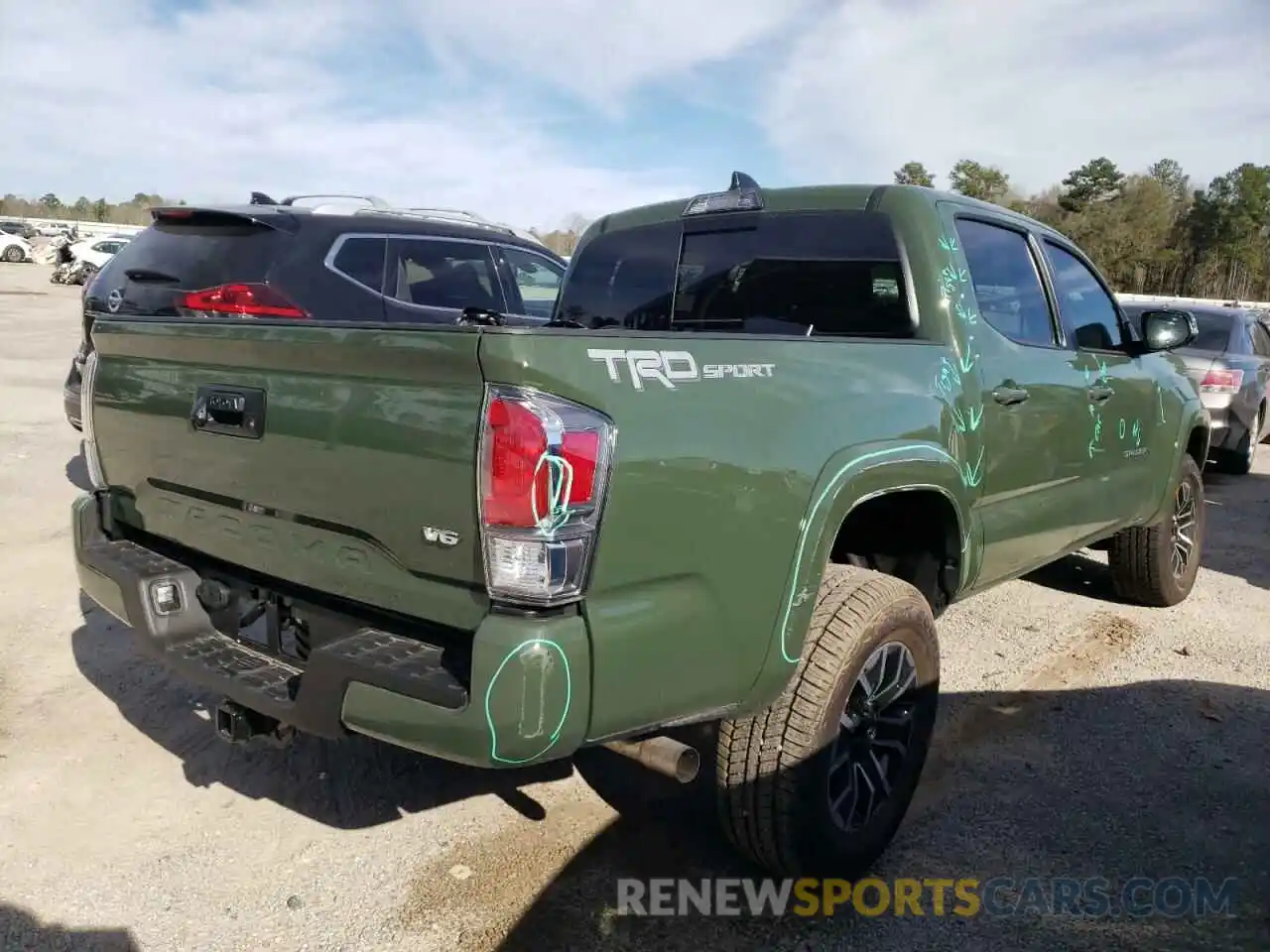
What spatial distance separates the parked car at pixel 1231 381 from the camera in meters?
9.07

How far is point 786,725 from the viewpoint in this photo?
2.56 meters

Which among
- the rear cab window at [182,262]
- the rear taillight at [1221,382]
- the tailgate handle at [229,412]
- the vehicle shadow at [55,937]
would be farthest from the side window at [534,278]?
the rear taillight at [1221,382]

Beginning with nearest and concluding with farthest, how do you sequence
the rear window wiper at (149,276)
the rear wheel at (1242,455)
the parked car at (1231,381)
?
the rear window wiper at (149,276), the parked car at (1231,381), the rear wheel at (1242,455)

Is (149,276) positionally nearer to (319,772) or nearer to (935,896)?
(319,772)

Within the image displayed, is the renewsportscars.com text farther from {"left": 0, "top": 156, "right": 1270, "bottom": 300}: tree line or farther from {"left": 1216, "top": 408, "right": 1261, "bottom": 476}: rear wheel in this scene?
{"left": 0, "top": 156, "right": 1270, "bottom": 300}: tree line

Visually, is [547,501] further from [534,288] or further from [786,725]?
[534,288]

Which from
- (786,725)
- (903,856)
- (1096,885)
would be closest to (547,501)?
(786,725)

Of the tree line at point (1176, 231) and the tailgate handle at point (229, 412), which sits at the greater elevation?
the tree line at point (1176, 231)

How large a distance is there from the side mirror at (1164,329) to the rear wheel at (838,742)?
7.30 ft

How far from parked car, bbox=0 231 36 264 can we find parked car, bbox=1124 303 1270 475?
41.1m

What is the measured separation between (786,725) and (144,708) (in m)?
2.63

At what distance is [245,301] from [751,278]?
3.04 meters

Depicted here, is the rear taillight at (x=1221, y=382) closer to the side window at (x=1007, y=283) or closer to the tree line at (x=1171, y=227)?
the side window at (x=1007, y=283)

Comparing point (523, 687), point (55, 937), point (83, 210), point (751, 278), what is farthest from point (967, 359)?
point (83, 210)
